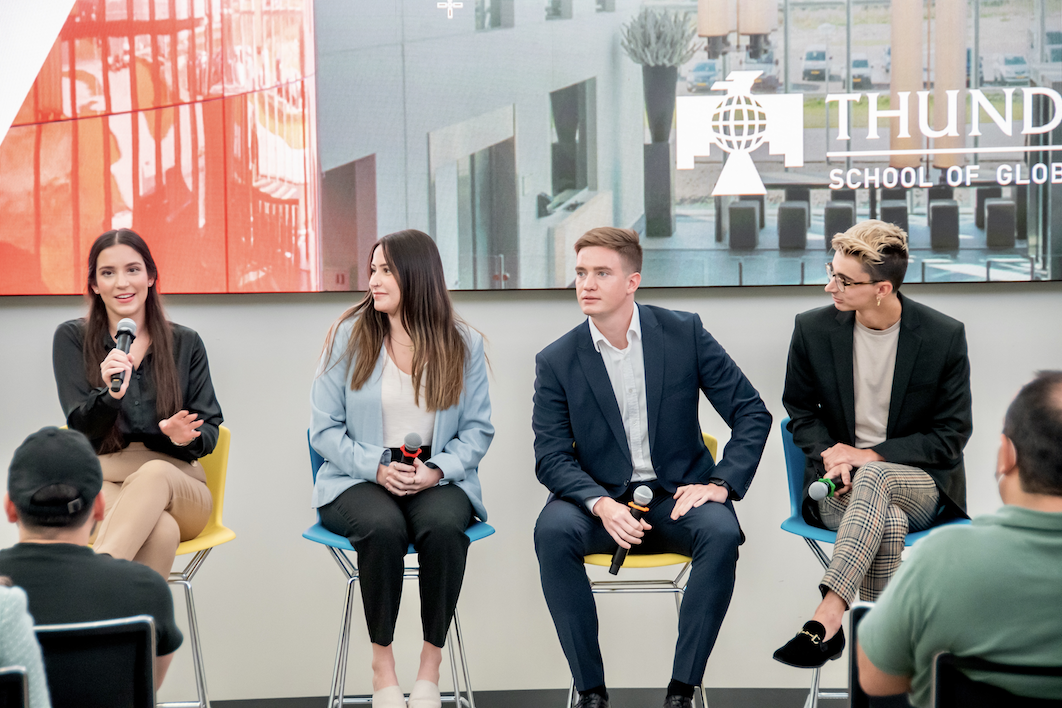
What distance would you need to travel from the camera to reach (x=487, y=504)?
329cm

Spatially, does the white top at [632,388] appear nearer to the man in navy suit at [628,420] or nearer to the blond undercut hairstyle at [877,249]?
the man in navy suit at [628,420]

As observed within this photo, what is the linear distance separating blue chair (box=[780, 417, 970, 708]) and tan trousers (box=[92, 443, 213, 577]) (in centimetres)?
177

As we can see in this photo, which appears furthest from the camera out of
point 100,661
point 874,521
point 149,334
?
point 149,334

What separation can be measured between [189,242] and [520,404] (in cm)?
130

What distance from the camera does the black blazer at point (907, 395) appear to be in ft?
8.74

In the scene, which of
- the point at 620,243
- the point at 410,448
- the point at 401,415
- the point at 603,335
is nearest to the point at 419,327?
the point at 401,415

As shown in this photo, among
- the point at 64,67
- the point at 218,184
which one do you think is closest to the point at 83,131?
the point at 64,67

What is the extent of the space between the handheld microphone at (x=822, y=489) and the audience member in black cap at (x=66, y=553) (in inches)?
65.3

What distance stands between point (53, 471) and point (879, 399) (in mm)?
2267

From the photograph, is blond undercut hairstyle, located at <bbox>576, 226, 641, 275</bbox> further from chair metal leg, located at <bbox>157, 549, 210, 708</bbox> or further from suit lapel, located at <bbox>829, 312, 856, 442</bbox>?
chair metal leg, located at <bbox>157, 549, 210, 708</bbox>

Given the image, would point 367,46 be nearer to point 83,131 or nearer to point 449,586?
point 83,131

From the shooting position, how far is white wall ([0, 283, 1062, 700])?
3.21 metres

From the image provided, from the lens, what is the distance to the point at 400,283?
112 inches

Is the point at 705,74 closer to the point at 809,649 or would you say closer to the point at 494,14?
the point at 494,14
